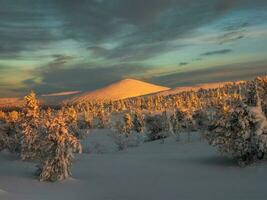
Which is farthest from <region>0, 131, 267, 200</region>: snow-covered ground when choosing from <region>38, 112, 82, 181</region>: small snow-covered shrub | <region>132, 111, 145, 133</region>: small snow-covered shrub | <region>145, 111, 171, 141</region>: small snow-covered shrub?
<region>132, 111, 145, 133</region>: small snow-covered shrub

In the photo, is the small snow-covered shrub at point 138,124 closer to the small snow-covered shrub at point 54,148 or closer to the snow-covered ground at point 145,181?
the snow-covered ground at point 145,181

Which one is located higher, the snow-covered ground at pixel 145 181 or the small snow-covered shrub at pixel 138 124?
the small snow-covered shrub at pixel 138 124

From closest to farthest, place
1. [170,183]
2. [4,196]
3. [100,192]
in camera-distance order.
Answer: [4,196] < [100,192] < [170,183]

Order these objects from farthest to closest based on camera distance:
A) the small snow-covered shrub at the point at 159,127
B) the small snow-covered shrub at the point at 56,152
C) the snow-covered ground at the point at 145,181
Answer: the small snow-covered shrub at the point at 159,127, the small snow-covered shrub at the point at 56,152, the snow-covered ground at the point at 145,181

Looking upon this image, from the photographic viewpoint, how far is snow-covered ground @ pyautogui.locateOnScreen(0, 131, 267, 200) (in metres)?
21.1

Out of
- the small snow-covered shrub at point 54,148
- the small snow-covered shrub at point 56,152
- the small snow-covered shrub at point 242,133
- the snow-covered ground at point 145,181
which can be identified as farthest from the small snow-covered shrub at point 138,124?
the small snow-covered shrub at point 56,152

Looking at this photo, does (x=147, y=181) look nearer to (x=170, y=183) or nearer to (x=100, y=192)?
(x=170, y=183)

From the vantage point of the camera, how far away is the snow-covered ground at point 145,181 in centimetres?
2114

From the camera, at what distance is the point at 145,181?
1006 inches

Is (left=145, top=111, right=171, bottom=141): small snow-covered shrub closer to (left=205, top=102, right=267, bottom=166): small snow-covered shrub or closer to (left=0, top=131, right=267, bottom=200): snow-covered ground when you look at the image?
(left=0, top=131, right=267, bottom=200): snow-covered ground

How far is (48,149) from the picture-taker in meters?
24.8

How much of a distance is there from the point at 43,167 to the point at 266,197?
1109cm

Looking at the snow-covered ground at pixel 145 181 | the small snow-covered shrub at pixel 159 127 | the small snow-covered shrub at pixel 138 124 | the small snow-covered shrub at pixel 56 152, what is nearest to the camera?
the snow-covered ground at pixel 145 181

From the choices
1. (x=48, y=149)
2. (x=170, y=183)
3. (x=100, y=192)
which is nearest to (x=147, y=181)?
(x=170, y=183)
